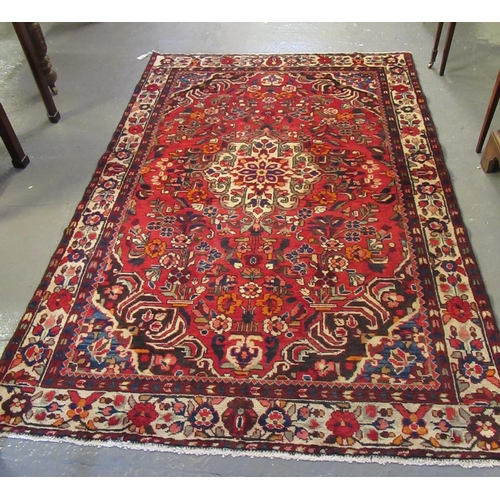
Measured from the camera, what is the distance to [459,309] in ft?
5.44

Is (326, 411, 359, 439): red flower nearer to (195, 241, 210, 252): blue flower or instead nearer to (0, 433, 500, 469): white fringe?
(0, 433, 500, 469): white fringe

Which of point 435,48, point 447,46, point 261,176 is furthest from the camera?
point 435,48

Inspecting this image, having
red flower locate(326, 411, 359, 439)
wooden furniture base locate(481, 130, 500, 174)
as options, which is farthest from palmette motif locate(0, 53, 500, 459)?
wooden furniture base locate(481, 130, 500, 174)

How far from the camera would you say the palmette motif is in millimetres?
1430

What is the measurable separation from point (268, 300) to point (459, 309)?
0.65m

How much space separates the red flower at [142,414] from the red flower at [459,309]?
1.03 m

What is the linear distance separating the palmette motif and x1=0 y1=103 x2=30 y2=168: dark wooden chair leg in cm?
38

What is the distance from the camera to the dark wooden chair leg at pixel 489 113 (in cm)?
209

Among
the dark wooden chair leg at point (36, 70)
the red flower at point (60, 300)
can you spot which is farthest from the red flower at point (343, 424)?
the dark wooden chair leg at point (36, 70)

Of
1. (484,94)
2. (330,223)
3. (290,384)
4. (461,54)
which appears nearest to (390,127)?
(484,94)

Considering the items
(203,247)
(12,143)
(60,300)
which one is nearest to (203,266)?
(203,247)

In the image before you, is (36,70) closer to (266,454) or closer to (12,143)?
(12,143)

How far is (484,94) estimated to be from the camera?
2602mm
